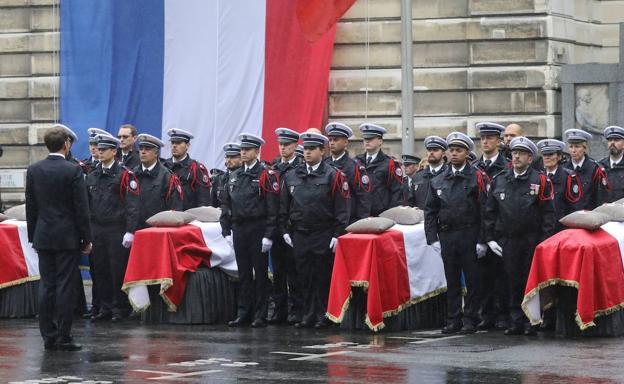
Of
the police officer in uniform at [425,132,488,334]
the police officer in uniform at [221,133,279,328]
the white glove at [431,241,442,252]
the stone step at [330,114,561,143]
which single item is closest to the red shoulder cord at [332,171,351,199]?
the police officer in uniform at [221,133,279,328]

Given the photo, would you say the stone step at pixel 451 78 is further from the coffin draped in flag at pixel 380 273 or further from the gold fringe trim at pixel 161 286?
the gold fringe trim at pixel 161 286

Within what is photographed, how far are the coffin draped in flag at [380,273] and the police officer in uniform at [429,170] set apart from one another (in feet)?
5.36

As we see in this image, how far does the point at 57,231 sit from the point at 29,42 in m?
12.3

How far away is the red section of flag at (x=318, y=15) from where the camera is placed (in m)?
21.5

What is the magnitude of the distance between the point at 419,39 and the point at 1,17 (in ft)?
22.3

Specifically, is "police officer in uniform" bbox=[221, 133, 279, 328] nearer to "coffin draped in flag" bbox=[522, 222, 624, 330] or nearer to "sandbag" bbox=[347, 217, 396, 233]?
"sandbag" bbox=[347, 217, 396, 233]

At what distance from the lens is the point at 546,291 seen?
1491cm

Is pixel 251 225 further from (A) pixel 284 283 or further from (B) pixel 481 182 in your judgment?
(B) pixel 481 182

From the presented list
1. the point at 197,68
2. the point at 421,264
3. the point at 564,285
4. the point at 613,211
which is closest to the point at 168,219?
the point at 421,264

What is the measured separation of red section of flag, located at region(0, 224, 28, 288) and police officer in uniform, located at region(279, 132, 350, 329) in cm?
320

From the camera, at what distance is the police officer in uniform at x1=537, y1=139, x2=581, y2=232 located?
15.9m

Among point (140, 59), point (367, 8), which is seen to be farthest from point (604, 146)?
point (140, 59)

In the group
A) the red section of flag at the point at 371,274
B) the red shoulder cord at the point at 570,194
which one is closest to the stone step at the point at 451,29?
the red shoulder cord at the point at 570,194

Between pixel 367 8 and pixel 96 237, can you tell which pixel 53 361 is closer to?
pixel 96 237
